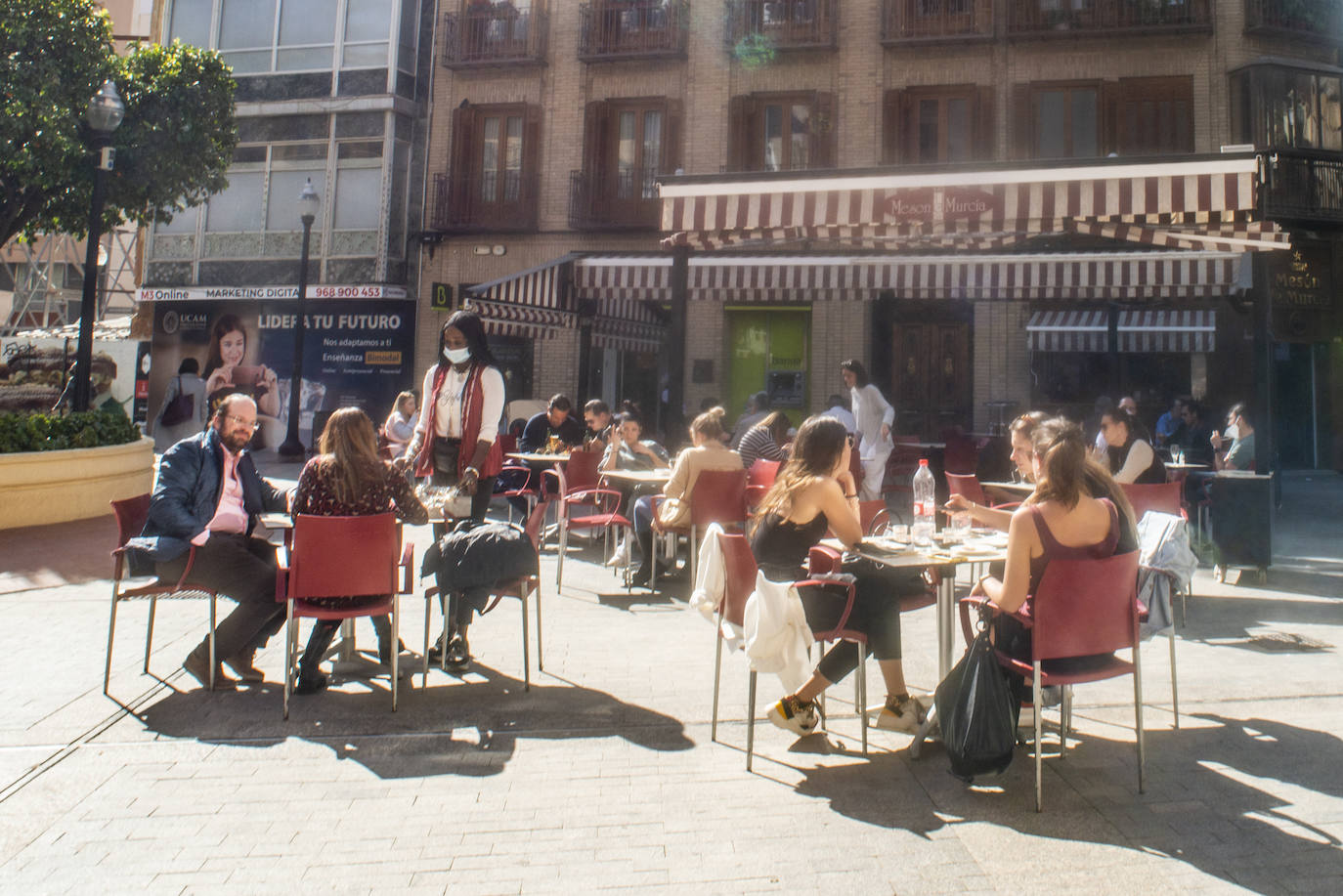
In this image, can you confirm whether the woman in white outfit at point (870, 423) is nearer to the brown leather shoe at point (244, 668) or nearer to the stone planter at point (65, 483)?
the brown leather shoe at point (244, 668)

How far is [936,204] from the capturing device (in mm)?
7934

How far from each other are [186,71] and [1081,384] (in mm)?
14960

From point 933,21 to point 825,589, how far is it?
15.4 metres

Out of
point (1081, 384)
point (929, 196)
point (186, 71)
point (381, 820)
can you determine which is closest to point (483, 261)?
point (186, 71)

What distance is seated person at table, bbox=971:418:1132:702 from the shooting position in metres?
3.75

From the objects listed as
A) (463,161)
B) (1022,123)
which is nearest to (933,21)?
(1022,123)

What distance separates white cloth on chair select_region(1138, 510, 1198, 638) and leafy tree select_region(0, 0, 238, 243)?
45.1 ft

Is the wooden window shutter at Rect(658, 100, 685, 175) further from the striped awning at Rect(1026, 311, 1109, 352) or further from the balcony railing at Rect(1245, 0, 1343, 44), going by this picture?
the balcony railing at Rect(1245, 0, 1343, 44)

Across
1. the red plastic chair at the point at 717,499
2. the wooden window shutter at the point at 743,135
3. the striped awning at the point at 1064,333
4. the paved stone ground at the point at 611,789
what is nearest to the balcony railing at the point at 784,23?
the wooden window shutter at the point at 743,135

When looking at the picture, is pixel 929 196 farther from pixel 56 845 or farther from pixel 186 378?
pixel 186 378

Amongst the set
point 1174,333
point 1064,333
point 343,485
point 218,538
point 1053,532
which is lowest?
point 218,538

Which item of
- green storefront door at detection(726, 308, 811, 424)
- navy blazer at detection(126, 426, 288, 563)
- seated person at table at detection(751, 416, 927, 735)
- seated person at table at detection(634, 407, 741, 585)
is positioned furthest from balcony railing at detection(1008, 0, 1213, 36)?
navy blazer at detection(126, 426, 288, 563)

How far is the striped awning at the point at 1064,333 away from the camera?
16.2 metres

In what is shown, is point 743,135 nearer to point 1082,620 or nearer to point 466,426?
point 466,426
